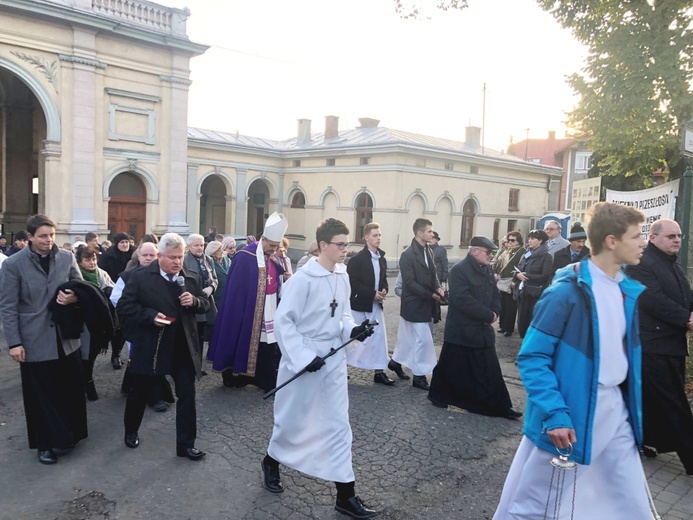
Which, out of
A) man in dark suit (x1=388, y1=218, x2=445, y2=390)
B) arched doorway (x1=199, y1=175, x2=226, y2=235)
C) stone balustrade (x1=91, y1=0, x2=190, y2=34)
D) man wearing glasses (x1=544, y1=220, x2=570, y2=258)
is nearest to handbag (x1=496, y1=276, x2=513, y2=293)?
man wearing glasses (x1=544, y1=220, x2=570, y2=258)

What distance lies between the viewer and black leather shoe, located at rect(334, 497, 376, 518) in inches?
148

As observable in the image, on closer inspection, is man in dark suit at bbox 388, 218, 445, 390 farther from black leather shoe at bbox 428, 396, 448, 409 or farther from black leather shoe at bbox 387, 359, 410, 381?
black leather shoe at bbox 428, 396, 448, 409

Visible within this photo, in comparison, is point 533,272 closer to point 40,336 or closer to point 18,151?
point 40,336

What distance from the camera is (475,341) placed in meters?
5.83

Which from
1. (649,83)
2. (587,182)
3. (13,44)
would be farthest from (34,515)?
(13,44)

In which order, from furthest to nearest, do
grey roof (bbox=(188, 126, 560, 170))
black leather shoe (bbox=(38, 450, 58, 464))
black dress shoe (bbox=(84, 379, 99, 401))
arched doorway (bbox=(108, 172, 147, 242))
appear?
grey roof (bbox=(188, 126, 560, 170)), arched doorway (bbox=(108, 172, 147, 242)), black dress shoe (bbox=(84, 379, 99, 401)), black leather shoe (bbox=(38, 450, 58, 464))

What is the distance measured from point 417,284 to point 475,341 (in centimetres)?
118

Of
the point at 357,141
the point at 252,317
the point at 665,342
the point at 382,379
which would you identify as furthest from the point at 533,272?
the point at 357,141

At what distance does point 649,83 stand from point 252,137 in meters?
26.9

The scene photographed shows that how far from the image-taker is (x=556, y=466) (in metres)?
2.62

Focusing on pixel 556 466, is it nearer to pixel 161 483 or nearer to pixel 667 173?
pixel 161 483

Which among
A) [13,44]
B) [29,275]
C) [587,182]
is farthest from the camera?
[13,44]

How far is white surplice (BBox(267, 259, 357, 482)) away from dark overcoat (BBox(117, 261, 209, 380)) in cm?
114

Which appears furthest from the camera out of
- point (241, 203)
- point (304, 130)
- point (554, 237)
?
point (304, 130)
